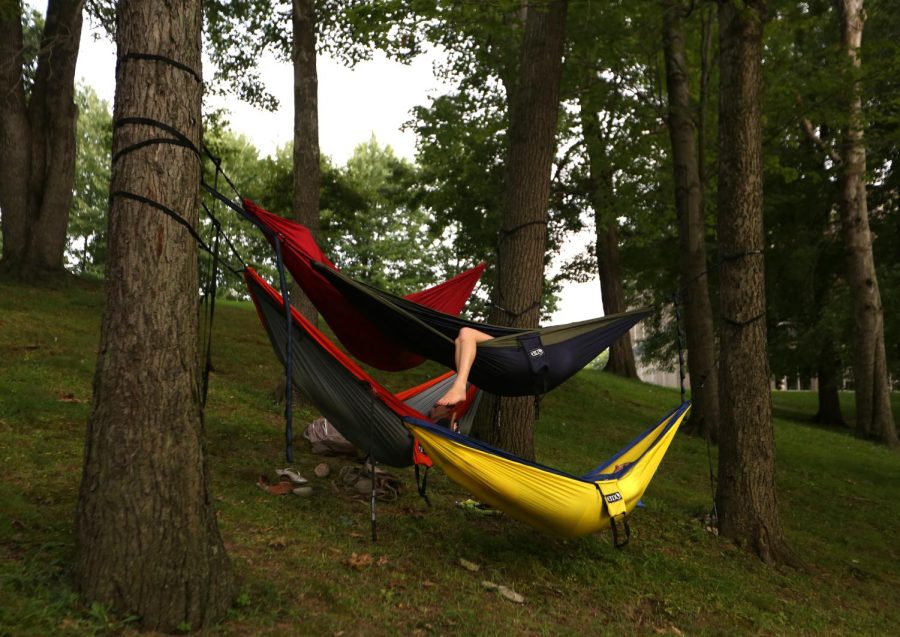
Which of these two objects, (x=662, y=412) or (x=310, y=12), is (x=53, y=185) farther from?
(x=662, y=412)

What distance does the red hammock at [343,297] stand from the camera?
12.7 ft

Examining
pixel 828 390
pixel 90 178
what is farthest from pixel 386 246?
pixel 828 390

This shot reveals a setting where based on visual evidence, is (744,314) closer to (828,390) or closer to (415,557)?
(415,557)

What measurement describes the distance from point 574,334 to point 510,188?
1513mm

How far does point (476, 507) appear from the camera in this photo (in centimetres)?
449

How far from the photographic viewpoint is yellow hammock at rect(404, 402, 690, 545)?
3346 mm

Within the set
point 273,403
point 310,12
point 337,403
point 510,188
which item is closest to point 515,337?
point 337,403

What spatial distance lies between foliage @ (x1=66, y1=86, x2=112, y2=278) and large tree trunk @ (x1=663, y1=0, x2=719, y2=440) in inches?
820

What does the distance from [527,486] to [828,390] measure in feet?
44.8

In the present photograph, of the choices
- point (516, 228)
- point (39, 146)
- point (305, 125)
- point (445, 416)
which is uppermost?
point (39, 146)

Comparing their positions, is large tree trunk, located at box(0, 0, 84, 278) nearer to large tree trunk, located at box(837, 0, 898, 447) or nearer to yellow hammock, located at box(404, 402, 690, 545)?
yellow hammock, located at box(404, 402, 690, 545)

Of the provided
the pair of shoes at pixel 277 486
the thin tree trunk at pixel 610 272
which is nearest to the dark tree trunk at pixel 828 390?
the thin tree trunk at pixel 610 272

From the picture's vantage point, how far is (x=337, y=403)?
3.88 meters

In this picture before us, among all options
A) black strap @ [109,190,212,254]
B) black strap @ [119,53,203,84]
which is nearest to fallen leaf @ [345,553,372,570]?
black strap @ [109,190,212,254]
